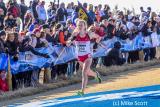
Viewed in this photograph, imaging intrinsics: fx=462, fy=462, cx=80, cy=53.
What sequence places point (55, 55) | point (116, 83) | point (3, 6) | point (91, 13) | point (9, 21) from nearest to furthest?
1. point (116, 83)
2. point (55, 55)
3. point (9, 21)
4. point (3, 6)
5. point (91, 13)

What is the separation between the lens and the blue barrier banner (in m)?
14.1

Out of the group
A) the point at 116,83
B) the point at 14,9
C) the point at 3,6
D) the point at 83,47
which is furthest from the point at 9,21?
the point at 83,47

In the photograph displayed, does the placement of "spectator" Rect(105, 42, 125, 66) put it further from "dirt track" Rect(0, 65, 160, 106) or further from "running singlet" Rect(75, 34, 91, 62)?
"running singlet" Rect(75, 34, 91, 62)

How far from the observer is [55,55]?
15828 mm

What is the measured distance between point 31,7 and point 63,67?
422 cm

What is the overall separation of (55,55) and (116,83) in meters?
2.35

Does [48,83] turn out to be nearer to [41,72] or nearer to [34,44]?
[41,72]

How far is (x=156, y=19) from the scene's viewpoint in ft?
74.4

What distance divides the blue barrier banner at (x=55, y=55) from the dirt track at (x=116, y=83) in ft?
3.37

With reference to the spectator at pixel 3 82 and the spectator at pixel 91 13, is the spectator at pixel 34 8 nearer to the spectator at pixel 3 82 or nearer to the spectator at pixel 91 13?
the spectator at pixel 91 13

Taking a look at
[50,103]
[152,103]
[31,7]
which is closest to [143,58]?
[31,7]

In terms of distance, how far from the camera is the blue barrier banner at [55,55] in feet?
46.2

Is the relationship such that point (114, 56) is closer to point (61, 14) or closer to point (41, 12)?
point (61, 14)

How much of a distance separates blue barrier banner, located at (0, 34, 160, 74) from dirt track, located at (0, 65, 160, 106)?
1026mm
